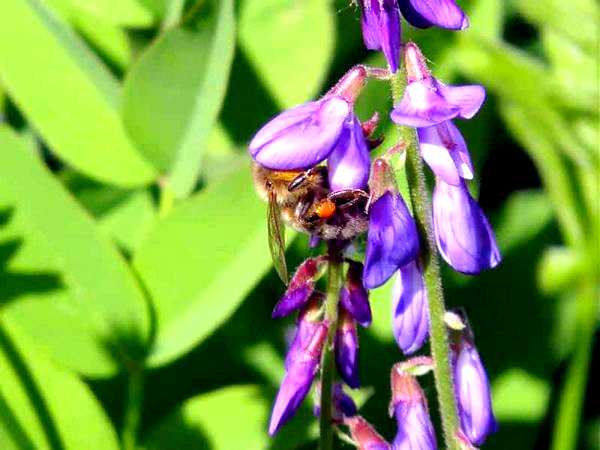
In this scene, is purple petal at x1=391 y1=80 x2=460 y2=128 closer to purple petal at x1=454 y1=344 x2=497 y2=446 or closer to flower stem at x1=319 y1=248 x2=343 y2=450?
flower stem at x1=319 y1=248 x2=343 y2=450

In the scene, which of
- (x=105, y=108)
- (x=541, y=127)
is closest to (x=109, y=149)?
(x=105, y=108)

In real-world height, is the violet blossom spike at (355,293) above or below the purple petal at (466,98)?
below

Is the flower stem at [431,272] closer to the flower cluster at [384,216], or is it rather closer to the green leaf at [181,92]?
the flower cluster at [384,216]

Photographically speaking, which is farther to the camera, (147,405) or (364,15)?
(147,405)

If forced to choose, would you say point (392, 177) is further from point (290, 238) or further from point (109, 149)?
point (109, 149)

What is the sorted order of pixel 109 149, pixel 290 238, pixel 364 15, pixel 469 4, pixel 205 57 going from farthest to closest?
pixel 469 4 → pixel 109 149 → pixel 205 57 → pixel 290 238 → pixel 364 15

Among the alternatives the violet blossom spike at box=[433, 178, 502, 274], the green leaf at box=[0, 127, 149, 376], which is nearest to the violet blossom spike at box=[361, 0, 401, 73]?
the violet blossom spike at box=[433, 178, 502, 274]

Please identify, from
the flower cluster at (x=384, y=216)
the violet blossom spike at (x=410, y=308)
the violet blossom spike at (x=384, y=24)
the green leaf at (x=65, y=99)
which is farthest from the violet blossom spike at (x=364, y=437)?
the green leaf at (x=65, y=99)
